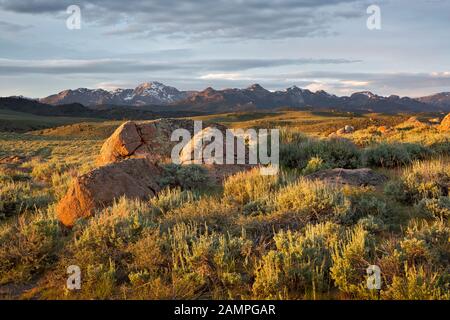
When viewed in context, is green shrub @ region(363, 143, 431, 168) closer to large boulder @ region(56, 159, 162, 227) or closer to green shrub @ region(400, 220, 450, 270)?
large boulder @ region(56, 159, 162, 227)

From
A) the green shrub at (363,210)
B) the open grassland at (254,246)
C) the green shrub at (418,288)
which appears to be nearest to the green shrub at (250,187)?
the open grassland at (254,246)

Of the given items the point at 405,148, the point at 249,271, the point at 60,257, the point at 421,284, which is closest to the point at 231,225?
the point at 249,271

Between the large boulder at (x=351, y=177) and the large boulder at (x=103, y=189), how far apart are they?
3434mm

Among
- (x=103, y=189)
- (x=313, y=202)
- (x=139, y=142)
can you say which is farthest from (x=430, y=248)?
(x=139, y=142)

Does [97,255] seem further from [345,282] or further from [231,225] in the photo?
[345,282]

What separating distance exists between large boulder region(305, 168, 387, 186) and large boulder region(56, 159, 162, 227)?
3.43 m

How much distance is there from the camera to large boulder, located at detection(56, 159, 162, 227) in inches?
311

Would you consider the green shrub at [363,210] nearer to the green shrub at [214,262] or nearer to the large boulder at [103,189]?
the green shrub at [214,262]

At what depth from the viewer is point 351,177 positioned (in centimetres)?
885

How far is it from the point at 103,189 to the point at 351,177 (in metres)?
4.73

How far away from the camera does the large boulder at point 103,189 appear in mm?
7887

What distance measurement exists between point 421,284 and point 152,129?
1097 cm

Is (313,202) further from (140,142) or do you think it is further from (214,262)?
(140,142)

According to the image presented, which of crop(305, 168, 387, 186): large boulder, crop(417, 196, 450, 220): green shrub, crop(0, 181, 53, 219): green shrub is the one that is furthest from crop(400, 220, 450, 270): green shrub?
crop(0, 181, 53, 219): green shrub
